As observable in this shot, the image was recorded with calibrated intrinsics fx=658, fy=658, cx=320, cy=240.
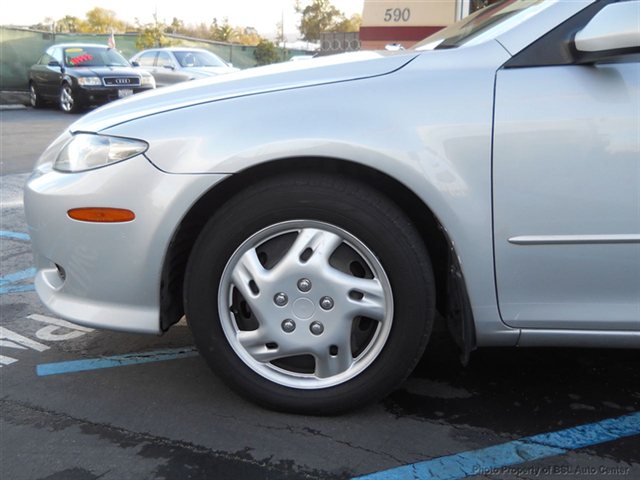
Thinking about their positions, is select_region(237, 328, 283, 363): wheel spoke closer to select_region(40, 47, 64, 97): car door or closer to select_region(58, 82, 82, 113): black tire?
select_region(58, 82, 82, 113): black tire

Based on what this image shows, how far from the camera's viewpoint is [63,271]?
2.46 metres

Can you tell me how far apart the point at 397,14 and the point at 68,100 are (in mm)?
10197

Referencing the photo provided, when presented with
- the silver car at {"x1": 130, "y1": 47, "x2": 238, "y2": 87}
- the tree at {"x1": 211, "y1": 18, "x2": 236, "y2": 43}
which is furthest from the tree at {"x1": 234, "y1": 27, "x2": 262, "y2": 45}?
the silver car at {"x1": 130, "y1": 47, "x2": 238, "y2": 87}

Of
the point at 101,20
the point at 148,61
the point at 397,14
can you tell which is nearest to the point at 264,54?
the point at 148,61

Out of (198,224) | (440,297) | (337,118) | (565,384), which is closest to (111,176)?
(198,224)

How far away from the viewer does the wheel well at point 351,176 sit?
228 centimetres

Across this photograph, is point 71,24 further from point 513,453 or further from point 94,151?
point 513,453

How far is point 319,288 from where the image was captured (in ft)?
7.36

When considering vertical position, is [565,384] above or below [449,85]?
below

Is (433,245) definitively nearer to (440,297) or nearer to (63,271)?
(440,297)

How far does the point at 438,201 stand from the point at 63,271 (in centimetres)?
141

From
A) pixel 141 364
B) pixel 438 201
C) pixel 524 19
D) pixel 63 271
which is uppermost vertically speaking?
pixel 524 19

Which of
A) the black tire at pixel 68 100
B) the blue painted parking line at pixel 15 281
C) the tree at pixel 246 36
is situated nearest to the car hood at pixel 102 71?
the black tire at pixel 68 100

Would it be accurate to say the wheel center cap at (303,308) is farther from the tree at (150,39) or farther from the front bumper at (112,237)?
the tree at (150,39)
